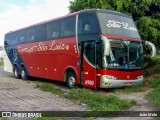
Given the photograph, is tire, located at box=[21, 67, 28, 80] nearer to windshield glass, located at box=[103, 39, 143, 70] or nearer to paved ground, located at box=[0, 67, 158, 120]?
paved ground, located at box=[0, 67, 158, 120]

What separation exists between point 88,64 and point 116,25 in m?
2.25

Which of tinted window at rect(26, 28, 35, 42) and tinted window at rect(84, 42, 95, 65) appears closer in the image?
tinted window at rect(84, 42, 95, 65)

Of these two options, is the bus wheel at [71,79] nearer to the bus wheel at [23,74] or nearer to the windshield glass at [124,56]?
the windshield glass at [124,56]

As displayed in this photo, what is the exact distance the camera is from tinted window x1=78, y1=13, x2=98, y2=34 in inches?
518

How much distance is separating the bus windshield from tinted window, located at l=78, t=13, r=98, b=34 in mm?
351

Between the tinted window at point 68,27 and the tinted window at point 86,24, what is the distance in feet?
1.75

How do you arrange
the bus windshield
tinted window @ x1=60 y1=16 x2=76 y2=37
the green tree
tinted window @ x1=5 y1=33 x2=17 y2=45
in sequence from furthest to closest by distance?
tinted window @ x1=5 y1=33 x2=17 y2=45 → the green tree → tinted window @ x1=60 y1=16 x2=76 y2=37 → the bus windshield

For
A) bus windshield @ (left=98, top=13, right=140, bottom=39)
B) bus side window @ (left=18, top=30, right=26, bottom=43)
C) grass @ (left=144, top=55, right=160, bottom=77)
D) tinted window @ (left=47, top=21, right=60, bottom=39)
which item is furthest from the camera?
bus side window @ (left=18, top=30, right=26, bottom=43)

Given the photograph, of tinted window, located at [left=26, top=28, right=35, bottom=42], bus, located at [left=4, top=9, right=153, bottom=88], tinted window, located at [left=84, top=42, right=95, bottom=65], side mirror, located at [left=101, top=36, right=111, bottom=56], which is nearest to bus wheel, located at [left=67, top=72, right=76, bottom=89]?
bus, located at [left=4, top=9, right=153, bottom=88]

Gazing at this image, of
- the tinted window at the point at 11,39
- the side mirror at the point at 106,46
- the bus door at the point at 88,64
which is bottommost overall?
the bus door at the point at 88,64

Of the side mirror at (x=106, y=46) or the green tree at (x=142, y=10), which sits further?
the green tree at (x=142, y=10)

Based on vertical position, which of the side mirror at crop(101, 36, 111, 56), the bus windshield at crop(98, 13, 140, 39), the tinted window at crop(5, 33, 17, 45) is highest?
the bus windshield at crop(98, 13, 140, 39)

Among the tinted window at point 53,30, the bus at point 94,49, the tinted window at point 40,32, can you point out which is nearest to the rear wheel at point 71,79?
the bus at point 94,49

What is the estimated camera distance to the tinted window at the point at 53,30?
52.0ft
